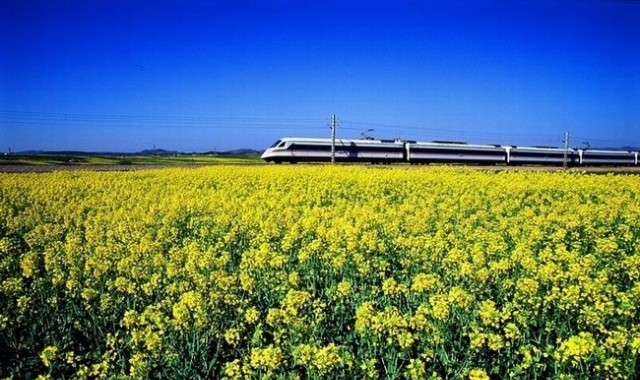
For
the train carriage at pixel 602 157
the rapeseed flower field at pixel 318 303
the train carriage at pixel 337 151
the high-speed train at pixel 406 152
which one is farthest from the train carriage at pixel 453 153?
the rapeseed flower field at pixel 318 303

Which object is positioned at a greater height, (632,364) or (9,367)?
(632,364)

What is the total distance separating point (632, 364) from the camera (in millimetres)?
4266

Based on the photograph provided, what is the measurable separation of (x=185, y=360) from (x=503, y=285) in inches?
161

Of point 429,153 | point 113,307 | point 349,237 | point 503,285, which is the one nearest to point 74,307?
point 113,307

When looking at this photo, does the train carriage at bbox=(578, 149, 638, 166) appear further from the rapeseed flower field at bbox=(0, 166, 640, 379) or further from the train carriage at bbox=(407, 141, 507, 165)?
the rapeseed flower field at bbox=(0, 166, 640, 379)

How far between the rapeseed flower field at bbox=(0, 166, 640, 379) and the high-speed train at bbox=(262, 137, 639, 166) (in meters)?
40.9

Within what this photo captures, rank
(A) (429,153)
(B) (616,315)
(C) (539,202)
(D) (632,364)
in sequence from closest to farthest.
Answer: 1. (D) (632,364)
2. (B) (616,315)
3. (C) (539,202)
4. (A) (429,153)

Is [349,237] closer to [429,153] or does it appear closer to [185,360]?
[185,360]

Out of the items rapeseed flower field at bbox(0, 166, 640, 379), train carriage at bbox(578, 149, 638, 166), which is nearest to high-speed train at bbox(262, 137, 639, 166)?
train carriage at bbox(578, 149, 638, 166)

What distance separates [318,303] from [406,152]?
52283 mm

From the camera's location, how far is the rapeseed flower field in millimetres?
4676

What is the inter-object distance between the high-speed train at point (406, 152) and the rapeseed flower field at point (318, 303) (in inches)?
1611

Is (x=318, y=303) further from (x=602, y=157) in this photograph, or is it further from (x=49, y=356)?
(x=602, y=157)

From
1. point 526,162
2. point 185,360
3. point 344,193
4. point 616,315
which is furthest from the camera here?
point 526,162
